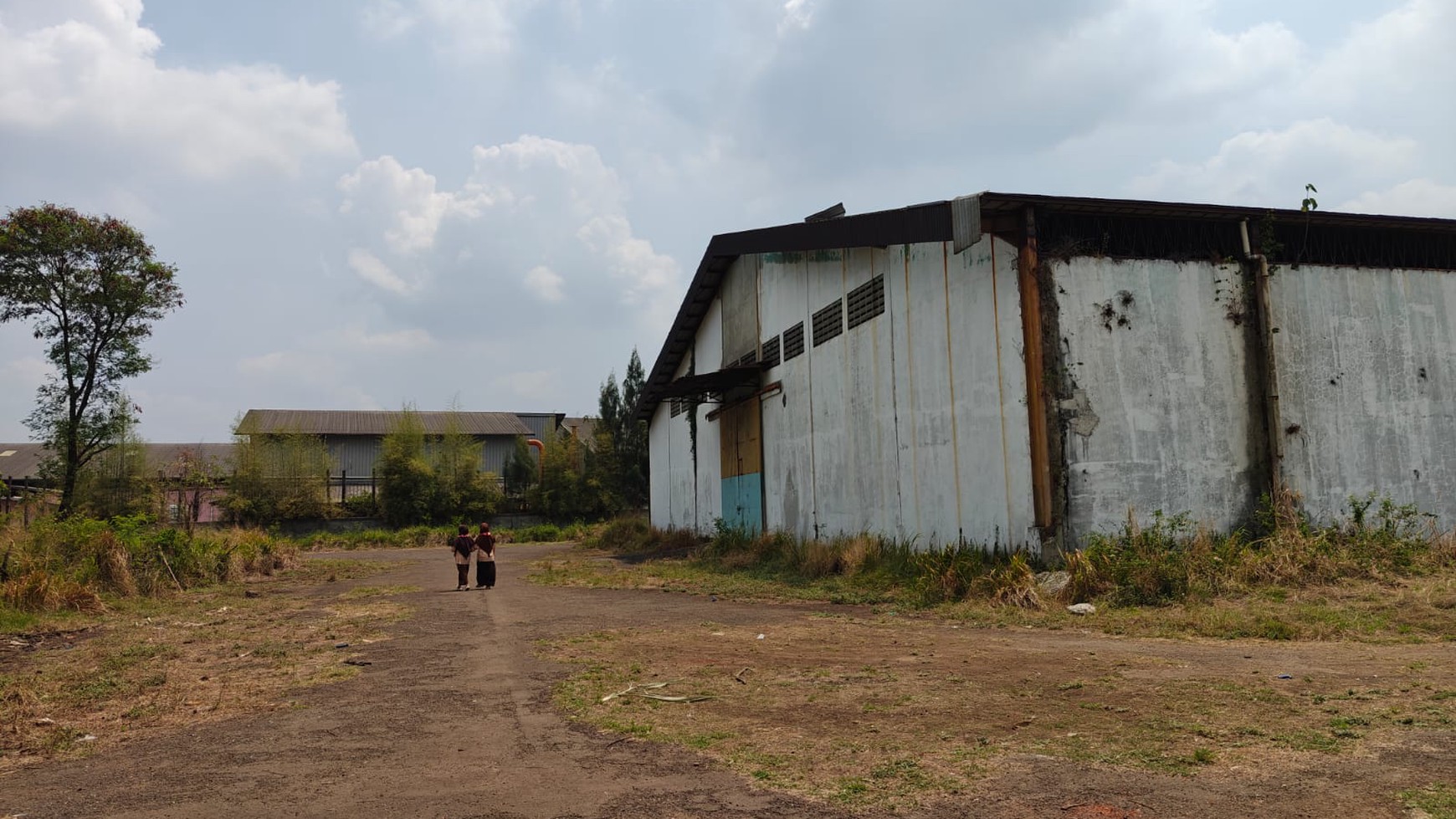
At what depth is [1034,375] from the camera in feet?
38.8

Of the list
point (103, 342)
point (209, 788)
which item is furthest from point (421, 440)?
point (209, 788)

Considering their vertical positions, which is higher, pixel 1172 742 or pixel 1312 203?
pixel 1312 203

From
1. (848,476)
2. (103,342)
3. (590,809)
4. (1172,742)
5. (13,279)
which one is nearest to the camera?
(590,809)

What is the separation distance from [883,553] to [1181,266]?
595 cm

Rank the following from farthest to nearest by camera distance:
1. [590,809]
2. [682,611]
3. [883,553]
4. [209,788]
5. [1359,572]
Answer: [883,553] → [682,611] → [1359,572] → [209,788] → [590,809]

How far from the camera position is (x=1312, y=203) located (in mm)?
13055

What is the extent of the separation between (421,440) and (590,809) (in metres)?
36.9

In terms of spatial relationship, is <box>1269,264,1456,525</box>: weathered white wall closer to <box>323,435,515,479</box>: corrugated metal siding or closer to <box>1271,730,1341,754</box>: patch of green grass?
<box>1271,730,1341,754</box>: patch of green grass

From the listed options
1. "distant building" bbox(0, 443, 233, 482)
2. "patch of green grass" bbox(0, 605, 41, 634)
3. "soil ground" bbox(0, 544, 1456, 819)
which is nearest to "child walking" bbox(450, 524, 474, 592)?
"patch of green grass" bbox(0, 605, 41, 634)

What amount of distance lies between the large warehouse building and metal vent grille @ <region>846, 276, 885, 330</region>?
0.09 meters

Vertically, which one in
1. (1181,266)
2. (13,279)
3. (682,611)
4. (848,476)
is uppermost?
(13,279)

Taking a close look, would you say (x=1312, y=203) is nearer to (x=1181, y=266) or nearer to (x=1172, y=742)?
(x=1181, y=266)

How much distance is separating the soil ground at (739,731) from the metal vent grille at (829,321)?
8878 millimetres

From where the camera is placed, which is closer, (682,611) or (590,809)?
(590,809)
